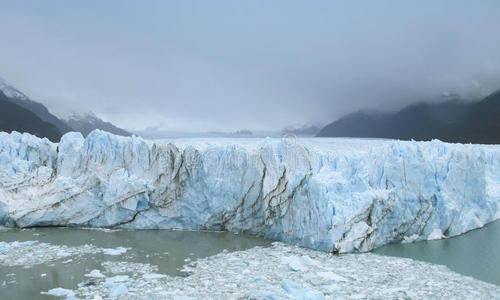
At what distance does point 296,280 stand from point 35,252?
6430mm

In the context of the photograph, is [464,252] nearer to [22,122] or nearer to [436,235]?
[436,235]

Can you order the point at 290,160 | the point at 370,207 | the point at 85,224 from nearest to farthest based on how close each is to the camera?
the point at 370,207 < the point at 290,160 < the point at 85,224

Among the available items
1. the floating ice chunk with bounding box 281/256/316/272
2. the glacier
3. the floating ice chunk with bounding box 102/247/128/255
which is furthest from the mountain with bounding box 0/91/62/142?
the floating ice chunk with bounding box 281/256/316/272

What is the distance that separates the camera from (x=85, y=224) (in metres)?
11.1

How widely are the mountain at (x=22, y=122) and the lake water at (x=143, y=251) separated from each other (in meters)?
32.5

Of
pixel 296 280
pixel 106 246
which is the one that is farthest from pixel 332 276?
pixel 106 246

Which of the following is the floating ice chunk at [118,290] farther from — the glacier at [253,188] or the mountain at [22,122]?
the mountain at [22,122]

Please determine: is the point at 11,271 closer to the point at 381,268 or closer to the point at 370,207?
the point at 381,268

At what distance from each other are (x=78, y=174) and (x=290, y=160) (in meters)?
7.29

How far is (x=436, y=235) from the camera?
32.2 feet

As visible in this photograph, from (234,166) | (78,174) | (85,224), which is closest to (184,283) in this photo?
(234,166)

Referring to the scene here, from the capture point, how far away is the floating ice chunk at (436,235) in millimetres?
9773

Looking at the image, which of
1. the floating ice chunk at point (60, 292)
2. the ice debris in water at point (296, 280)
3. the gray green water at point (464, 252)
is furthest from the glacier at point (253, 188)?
the floating ice chunk at point (60, 292)

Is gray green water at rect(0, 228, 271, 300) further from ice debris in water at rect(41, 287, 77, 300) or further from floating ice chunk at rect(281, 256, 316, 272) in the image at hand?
floating ice chunk at rect(281, 256, 316, 272)
